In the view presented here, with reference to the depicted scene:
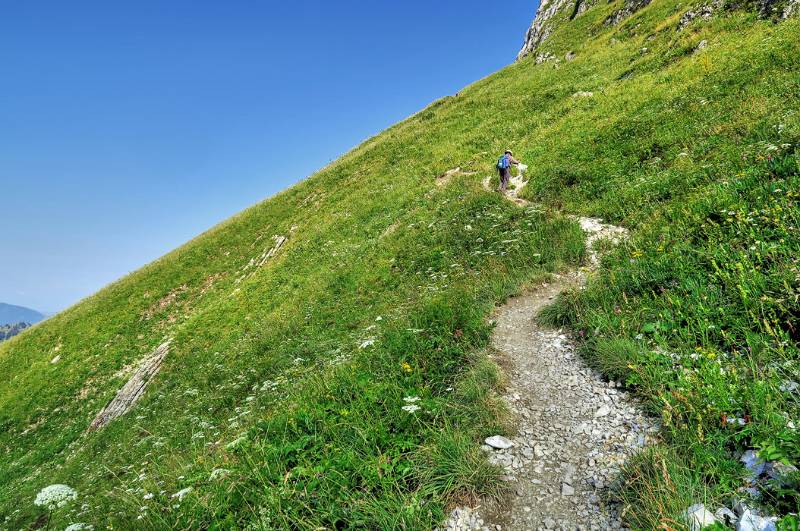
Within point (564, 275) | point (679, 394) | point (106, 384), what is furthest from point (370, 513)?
point (106, 384)

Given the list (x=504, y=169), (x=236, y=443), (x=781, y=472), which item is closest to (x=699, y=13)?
(x=504, y=169)

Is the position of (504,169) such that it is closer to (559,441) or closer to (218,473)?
(559,441)

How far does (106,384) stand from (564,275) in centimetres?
2566

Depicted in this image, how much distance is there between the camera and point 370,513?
13.8ft

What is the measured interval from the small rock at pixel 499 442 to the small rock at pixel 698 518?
205 centimetres

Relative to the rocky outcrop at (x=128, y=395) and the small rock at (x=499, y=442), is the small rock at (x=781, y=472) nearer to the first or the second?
the small rock at (x=499, y=442)

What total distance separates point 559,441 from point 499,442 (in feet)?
2.63

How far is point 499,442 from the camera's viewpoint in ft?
16.4

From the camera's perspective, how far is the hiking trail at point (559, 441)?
4090 millimetres

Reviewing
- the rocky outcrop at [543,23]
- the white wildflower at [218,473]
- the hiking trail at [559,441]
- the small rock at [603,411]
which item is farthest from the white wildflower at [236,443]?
the rocky outcrop at [543,23]

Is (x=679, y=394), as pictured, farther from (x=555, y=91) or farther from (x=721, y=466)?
(x=555, y=91)

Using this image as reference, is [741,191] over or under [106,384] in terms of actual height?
under

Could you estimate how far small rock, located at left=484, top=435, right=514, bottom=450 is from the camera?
497 centimetres

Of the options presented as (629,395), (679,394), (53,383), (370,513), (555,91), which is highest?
(555,91)
